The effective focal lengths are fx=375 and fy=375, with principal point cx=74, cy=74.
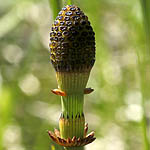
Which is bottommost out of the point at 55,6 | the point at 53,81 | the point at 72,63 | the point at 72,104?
the point at 53,81

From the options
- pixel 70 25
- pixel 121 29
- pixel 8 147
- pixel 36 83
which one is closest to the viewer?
pixel 70 25

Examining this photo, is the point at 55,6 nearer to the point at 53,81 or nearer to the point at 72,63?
the point at 72,63

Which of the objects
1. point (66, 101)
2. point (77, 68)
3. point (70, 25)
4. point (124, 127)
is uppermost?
point (70, 25)

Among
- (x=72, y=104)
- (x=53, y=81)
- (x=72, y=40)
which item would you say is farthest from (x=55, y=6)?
(x=53, y=81)

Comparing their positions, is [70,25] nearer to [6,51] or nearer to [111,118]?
[111,118]

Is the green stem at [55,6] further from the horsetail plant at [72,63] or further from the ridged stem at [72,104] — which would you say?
the ridged stem at [72,104]

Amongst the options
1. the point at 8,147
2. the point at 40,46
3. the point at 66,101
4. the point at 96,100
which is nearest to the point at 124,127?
the point at 96,100

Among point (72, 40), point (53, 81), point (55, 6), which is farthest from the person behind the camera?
point (53, 81)

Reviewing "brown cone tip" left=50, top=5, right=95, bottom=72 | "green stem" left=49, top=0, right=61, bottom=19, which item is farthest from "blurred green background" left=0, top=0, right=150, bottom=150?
"brown cone tip" left=50, top=5, right=95, bottom=72
